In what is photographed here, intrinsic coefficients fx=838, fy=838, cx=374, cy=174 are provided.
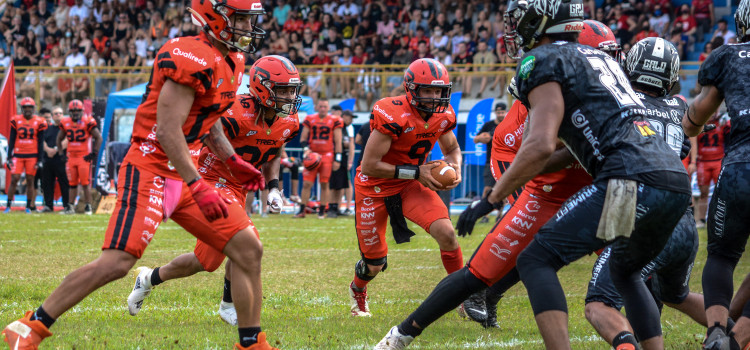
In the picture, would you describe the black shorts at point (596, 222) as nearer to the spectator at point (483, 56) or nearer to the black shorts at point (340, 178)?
the black shorts at point (340, 178)

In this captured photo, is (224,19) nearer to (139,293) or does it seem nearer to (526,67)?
(526,67)

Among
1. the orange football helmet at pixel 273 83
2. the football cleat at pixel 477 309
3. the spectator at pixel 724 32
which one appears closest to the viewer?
the football cleat at pixel 477 309

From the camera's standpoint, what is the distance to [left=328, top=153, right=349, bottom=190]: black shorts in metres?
16.0

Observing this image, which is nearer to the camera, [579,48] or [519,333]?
[579,48]

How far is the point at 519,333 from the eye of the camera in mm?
5477

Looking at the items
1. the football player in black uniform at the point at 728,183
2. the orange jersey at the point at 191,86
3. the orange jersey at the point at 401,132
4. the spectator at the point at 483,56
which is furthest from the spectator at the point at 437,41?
the orange jersey at the point at 191,86

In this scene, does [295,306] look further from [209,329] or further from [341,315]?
[209,329]

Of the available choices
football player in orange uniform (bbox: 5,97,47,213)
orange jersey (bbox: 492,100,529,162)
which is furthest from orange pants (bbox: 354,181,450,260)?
football player in orange uniform (bbox: 5,97,47,213)

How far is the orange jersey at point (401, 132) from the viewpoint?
6.19 meters

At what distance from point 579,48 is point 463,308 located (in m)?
2.77

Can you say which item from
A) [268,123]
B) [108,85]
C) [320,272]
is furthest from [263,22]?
[268,123]

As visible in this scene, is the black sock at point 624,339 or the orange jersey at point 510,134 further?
the orange jersey at point 510,134

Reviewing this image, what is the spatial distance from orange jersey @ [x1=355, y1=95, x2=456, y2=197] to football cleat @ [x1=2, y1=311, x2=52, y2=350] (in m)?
2.86

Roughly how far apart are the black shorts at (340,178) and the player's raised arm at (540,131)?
40.5 feet
